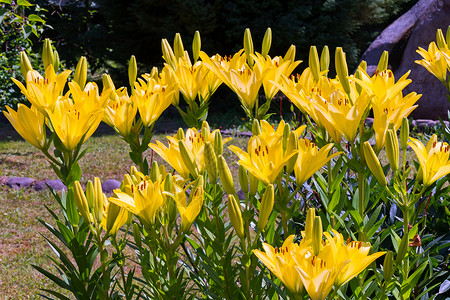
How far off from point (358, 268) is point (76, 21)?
28.8ft

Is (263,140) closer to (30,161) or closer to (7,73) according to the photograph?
(30,161)

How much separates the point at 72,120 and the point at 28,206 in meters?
3.80

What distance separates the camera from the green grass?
3346mm

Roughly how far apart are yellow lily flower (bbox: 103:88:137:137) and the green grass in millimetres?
968

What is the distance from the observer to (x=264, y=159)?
0.90m

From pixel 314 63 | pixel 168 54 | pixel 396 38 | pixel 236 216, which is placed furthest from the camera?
pixel 396 38

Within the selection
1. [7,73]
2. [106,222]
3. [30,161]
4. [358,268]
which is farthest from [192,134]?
[7,73]

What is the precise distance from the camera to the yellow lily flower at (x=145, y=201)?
879 millimetres

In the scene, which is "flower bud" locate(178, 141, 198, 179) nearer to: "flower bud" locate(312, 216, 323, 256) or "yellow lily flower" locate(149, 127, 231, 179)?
"yellow lily flower" locate(149, 127, 231, 179)

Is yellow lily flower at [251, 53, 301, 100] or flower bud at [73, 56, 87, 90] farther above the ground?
flower bud at [73, 56, 87, 90]

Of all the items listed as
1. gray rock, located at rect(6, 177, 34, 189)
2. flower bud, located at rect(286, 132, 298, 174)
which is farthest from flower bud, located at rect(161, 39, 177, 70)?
gray rock, located at rect(6, 177, 34, 189)

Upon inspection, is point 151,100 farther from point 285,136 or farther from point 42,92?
point 285,136

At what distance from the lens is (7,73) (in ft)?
21.3

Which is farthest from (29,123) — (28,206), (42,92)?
(28,206)
